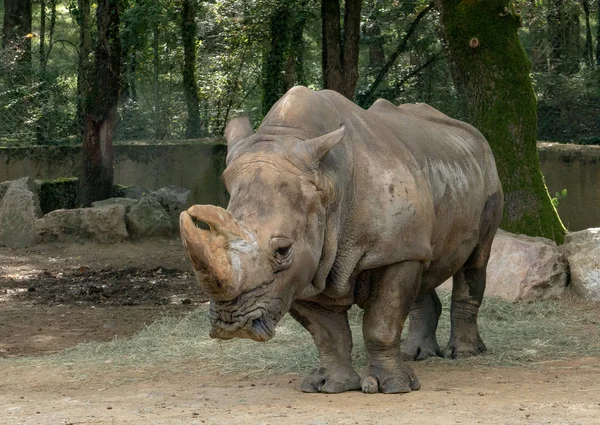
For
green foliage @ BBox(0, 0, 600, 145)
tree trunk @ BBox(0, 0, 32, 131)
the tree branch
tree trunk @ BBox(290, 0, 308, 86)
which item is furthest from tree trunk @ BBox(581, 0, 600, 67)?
tree trunk @ BBox(0, 0, 32, 131)

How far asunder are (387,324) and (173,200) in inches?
375

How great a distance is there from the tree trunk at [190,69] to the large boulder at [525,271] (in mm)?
7266

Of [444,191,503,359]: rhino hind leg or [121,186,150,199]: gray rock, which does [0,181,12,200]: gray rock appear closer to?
[121,186,150,199]: gray rock

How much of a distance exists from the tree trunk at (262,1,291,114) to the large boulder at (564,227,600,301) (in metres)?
7.42

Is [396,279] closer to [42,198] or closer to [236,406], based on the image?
[236,406]

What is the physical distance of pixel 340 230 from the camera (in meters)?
6.20

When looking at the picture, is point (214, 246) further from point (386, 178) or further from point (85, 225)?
point (85, 225)

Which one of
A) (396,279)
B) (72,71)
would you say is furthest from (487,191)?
(72,71)

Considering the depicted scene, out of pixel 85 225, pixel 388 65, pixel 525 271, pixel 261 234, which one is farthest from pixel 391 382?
pixel 388 65

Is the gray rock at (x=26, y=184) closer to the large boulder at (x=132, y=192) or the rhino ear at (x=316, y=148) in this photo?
the large boulder at (x=132, y=192)

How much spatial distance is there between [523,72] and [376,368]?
5.37 m

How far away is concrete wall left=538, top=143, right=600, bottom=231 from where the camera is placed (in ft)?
47.5

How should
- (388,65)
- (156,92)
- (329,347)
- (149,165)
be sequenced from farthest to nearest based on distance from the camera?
(149,165), (156,92), (388,65), (329,347)

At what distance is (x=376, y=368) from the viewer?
21.2ft
